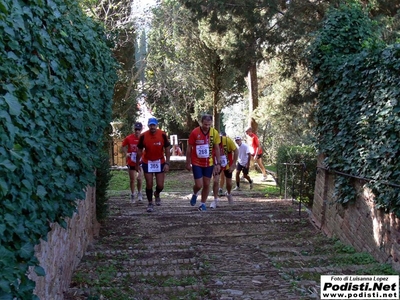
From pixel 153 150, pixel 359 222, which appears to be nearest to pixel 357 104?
pixel 359 222

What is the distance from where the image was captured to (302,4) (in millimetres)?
13875

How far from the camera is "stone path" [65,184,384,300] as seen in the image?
5133mm

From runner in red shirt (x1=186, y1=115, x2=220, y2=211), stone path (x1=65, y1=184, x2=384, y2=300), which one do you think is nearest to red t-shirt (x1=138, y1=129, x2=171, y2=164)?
runner in red shirt (x1=186, y1=115, x2=220, y2=211)

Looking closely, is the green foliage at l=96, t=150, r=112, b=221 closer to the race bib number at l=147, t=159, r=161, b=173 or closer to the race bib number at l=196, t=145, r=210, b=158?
the race bib number at l=147, t=159, r=161, b=173

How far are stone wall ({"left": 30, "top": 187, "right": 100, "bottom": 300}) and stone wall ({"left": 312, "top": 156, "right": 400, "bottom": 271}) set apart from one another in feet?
11.8

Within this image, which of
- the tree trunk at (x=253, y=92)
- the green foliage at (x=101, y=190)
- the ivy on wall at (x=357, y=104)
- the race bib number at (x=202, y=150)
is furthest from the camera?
the tree trunk at (x=253, y=92)

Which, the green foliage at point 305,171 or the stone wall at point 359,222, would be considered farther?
the green foliage at point 305,171

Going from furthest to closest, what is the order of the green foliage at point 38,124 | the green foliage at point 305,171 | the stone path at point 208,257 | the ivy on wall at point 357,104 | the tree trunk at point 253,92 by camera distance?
the tree trunk at point 253,92 < the green foliage at point 305,171 < the ivy on wall at point 357,104 < the stone path at point 208,257 < the green foliage at point 38,124

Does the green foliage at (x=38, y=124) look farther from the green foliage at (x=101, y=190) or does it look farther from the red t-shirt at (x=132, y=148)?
the red t-shirt at (x=132, y=148)

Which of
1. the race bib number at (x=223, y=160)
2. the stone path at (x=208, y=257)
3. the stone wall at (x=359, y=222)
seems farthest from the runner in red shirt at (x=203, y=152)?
the stone wall at (x=359, y=222)

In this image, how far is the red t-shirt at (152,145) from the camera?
9672 millimetres

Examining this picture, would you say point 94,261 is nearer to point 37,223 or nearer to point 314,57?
point 37,223

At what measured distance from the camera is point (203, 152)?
9.29 metres

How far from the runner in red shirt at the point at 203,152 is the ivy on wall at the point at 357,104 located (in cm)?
216
